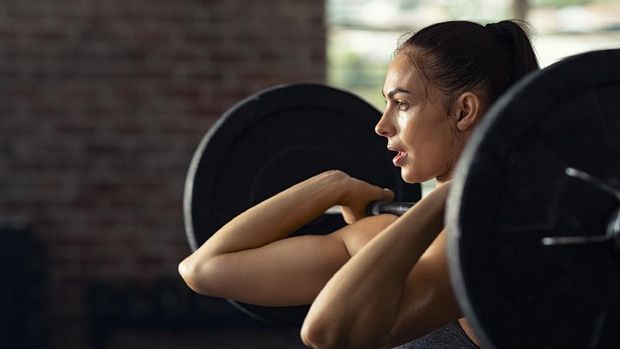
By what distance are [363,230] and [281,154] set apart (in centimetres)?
41

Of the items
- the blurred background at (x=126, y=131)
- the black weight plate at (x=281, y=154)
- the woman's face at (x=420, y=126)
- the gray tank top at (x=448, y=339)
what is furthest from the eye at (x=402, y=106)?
the blurred background at (x=126, y=131)

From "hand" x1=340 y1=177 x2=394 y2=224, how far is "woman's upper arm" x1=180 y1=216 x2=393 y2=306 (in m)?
0.04

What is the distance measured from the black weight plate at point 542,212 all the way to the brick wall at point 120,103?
8.54 feet

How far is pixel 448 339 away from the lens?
4.50ft

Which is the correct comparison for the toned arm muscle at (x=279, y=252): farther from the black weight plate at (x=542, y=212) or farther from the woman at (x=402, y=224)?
the black weight plate at (x=542, y=212)

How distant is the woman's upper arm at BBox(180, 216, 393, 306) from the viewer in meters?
1.38

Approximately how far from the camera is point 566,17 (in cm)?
395

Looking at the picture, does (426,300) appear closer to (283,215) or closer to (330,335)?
(330,335)

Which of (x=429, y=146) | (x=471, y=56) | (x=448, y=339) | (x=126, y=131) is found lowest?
(x=126, y=131)

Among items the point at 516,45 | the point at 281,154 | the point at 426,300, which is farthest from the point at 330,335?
the point at 281,154

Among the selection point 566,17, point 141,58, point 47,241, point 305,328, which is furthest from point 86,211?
point 305,328

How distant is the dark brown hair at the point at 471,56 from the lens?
52.4 inches

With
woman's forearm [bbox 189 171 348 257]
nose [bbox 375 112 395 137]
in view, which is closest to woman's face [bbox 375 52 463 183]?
nose [bbox 375 112 395 137]

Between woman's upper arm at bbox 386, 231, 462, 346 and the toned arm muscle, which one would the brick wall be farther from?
woman's upper arm at bbox 386, 231, 462, 346
